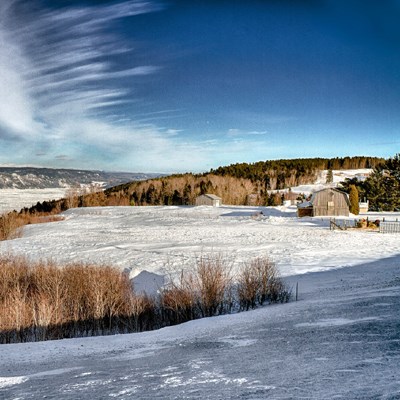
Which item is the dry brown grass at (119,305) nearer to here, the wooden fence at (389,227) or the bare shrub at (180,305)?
the bare shrub at (180,305)

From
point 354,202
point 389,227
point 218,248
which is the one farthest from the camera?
point 354,202

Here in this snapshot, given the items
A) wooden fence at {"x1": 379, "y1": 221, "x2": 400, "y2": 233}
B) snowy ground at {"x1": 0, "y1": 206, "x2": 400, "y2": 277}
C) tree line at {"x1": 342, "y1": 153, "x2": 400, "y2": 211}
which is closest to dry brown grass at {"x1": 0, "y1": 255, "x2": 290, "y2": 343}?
snowy ground at {"x1": 0, "y1": 206, "x2": 400, "y2": 277}

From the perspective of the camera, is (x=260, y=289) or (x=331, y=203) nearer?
(x=260, y=289)

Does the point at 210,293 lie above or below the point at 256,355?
below

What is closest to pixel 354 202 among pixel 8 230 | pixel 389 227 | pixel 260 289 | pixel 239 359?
pixel 389 227

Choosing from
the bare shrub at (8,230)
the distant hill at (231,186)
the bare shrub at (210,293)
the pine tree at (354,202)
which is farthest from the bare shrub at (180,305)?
the distant hill at (231,186)

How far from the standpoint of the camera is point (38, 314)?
14.2 metres

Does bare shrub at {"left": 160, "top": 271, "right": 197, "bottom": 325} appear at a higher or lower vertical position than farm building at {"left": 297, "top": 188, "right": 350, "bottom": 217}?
lower

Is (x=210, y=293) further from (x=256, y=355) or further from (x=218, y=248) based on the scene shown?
(x=218, y=248)

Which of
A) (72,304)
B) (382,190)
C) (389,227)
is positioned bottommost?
(72,304)

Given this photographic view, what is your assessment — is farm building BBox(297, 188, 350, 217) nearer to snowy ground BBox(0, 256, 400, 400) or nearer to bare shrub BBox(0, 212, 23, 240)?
bare shrub BBox(0, 212, 23, 240)

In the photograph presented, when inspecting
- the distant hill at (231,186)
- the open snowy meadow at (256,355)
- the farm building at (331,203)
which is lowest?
the open snowy meadow at (256,355)

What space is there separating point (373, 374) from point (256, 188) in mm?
124698

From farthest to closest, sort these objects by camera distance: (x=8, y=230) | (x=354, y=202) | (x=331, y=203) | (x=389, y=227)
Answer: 1. (x=354, y=202)
2. (x=331, y=203)
3. (x=8, y=230)
4. (x=389, y=227)
